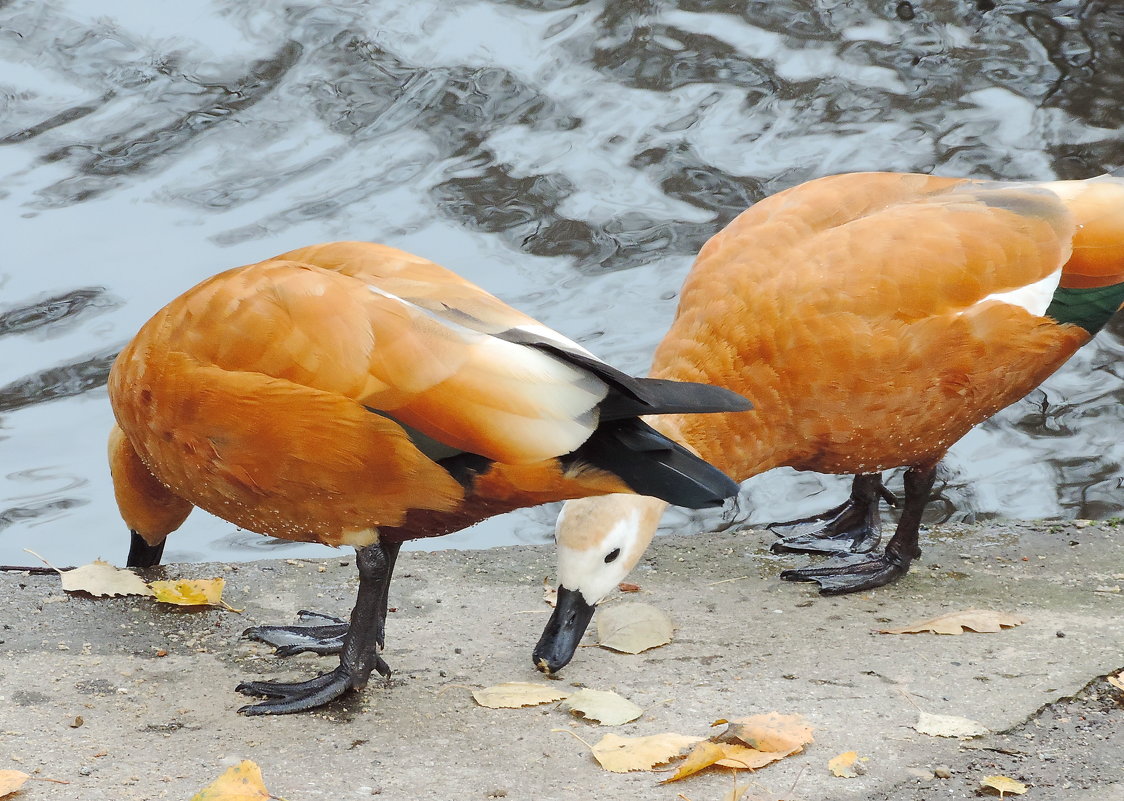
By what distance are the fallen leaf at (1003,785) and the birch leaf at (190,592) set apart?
208 centimetres

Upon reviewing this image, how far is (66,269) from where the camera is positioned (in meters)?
6.12

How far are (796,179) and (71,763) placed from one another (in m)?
5.30

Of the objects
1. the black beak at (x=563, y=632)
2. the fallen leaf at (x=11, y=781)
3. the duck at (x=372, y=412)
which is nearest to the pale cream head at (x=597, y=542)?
the black beak at (x=563, y=632)

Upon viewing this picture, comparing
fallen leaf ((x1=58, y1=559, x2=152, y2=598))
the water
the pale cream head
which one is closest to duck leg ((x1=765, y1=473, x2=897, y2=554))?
the water

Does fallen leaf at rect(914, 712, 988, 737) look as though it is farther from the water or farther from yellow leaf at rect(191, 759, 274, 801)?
the water

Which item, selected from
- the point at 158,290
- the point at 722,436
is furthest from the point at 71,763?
the point at 158,290

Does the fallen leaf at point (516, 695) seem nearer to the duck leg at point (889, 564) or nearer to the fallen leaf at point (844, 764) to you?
the fallen leaf at point (844, 764)

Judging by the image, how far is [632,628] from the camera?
359 centimetres

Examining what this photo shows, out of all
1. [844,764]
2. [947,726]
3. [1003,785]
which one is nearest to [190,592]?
[844,764]

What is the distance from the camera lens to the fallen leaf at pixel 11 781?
254 cm

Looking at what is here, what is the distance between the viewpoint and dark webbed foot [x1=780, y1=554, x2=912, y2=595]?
13.3 feet

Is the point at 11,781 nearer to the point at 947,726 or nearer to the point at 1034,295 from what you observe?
the point at 947,726

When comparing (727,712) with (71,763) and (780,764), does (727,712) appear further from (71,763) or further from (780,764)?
(71,763)

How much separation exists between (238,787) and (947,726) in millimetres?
1468
